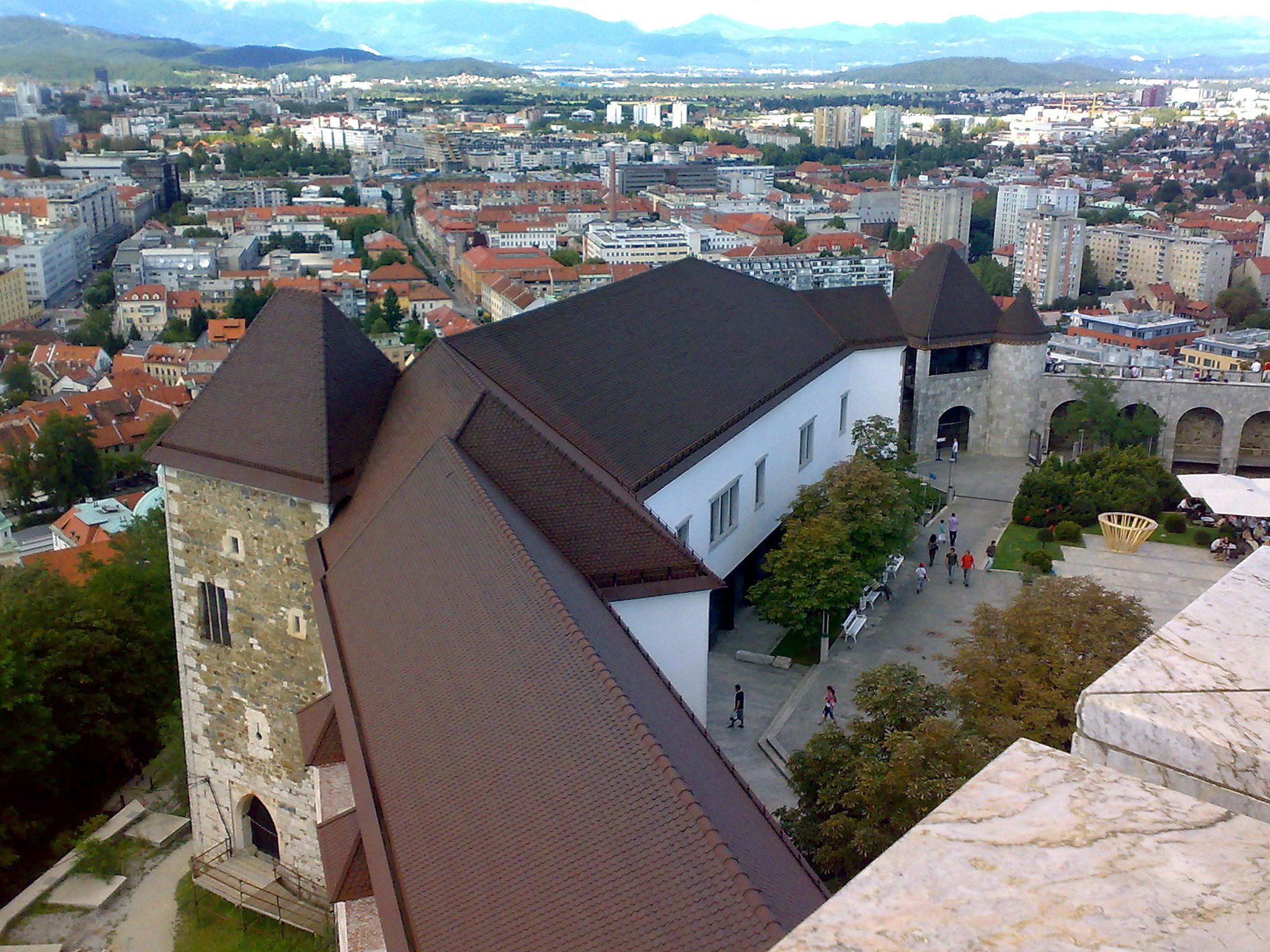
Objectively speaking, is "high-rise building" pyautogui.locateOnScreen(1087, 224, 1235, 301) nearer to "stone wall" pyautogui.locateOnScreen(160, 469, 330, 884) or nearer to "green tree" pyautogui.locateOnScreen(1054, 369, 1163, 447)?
"green tree" pyautogui.locateOnScreen(1054, 369, 1163, 447)

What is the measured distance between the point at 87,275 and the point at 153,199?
113 feet

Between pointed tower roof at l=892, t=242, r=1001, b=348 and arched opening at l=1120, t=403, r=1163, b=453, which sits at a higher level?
pointed tower roof at l=892, t=242, r=1001, b=348

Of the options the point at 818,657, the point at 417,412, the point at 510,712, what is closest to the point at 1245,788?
the point at 510,712

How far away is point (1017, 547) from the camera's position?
28.7 meters

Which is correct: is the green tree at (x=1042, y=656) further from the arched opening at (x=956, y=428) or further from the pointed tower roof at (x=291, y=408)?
the arched opening at (x=956, y=428)

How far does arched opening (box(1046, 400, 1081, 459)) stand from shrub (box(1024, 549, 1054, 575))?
33.2ft

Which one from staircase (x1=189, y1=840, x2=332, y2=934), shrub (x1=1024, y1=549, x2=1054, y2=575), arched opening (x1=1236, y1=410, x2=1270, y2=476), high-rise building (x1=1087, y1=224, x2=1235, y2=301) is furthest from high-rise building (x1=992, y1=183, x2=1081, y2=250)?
staircase (x1=189, y1=840, x2=332, y2=934)

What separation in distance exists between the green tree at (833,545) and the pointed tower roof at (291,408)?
785 cm

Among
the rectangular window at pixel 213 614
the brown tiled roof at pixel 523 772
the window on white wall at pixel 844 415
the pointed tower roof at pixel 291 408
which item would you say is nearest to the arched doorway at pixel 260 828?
the rectangular window at pixel 213 614

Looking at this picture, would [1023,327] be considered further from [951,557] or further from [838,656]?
[838,656]

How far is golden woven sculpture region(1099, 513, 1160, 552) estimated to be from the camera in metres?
28.4

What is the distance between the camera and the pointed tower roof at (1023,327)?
35781 mm

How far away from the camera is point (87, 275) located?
13100cm

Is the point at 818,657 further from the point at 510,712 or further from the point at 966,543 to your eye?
the point at 510,712
